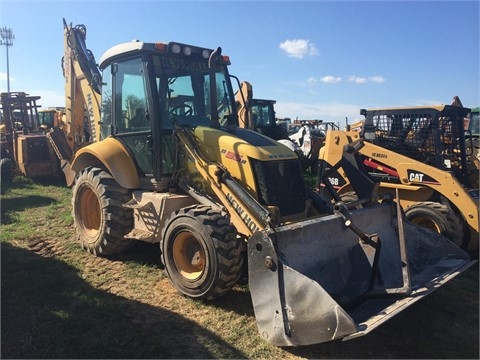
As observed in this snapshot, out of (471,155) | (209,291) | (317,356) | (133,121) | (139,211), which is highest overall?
(133,121)

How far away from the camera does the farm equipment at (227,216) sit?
377 cm

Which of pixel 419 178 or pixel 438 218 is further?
pixel 419 178

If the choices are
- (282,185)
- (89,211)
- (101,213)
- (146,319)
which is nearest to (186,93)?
(282,185)

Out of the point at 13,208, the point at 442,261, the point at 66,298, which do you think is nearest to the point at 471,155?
the point at 442,261

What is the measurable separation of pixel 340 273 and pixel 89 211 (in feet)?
12.7

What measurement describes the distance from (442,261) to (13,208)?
26.4ft

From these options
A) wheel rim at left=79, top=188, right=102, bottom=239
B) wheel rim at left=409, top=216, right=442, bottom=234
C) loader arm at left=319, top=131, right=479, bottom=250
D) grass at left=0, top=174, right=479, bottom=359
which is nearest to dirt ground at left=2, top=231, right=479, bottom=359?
grass at left=0, top=174, right=479, bottom=359

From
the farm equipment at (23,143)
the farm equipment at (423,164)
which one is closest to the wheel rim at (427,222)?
the farm equipment at (423,164)

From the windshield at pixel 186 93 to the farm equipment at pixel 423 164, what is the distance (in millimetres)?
1908

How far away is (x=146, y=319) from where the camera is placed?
4.29 metres

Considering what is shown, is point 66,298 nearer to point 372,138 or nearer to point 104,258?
point 104,258

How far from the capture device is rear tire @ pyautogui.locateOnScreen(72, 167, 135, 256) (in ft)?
18.4

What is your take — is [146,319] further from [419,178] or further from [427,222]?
[419,178]

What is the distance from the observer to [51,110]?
58.6 feet
